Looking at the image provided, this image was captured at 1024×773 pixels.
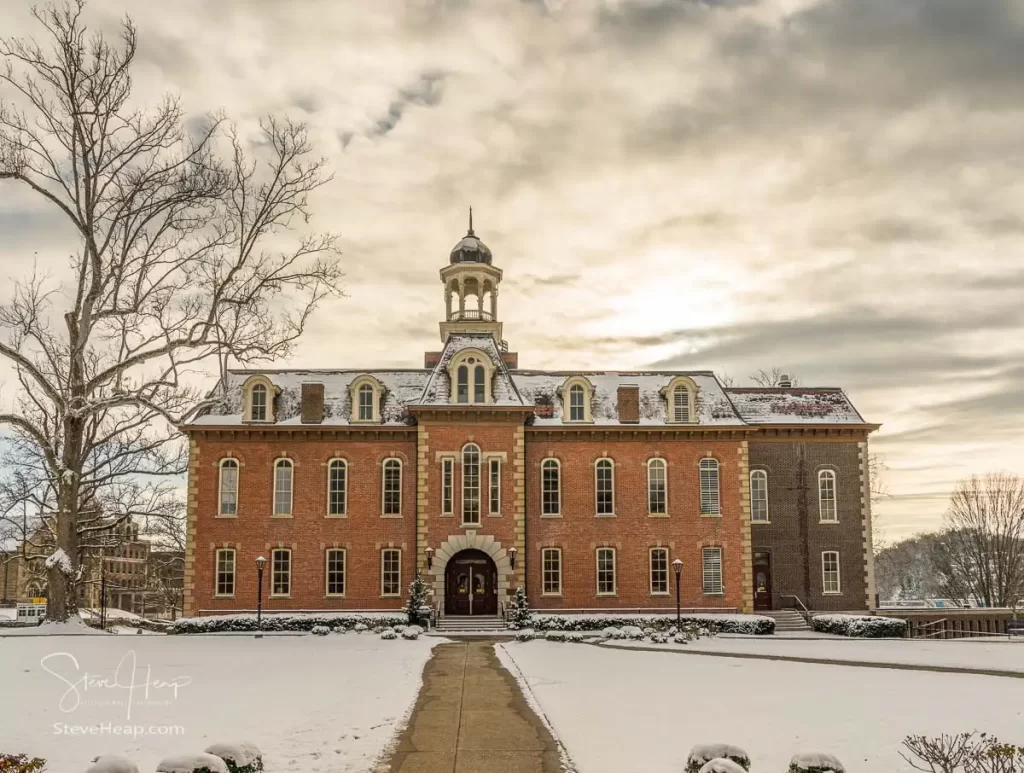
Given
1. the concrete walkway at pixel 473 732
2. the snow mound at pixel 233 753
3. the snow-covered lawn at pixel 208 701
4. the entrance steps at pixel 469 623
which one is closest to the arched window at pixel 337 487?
the entrance steps at pixel 469 623

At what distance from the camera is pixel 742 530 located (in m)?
39.7

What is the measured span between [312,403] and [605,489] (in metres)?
13.2

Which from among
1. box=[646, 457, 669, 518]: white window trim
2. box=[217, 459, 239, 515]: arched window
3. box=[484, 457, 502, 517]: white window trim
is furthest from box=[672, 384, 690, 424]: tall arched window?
box=[217, 459, 239, 515]: arched window

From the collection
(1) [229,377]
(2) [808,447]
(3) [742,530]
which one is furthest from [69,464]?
(2) [808,447]

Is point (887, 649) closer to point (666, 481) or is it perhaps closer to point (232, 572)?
point (666, 481)

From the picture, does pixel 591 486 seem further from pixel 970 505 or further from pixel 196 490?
pixel 970 505

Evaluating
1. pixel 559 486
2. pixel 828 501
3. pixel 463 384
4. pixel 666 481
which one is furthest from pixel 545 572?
pixel 828 501

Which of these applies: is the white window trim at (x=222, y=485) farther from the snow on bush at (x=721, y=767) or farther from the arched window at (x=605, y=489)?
the snow on bush at (x=721, y=767)

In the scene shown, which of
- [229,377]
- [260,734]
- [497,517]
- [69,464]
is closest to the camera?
[260,734]

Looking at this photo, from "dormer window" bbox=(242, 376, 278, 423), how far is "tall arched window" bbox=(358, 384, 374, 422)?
367 cm

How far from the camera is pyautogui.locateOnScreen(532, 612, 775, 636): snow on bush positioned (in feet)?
118

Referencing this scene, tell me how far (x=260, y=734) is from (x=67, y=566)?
2170 cm

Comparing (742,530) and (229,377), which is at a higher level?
(229,377)

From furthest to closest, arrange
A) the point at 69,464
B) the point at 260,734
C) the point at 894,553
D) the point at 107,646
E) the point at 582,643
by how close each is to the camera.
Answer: the point at 894,553
the point at 69,464
the point at 582,643
the point at 107,646
the point at 260,734
